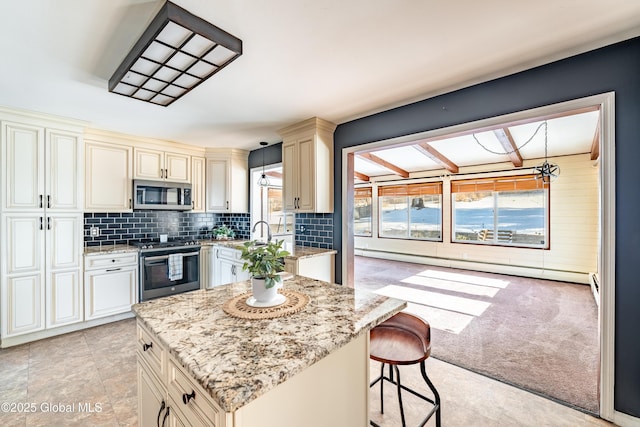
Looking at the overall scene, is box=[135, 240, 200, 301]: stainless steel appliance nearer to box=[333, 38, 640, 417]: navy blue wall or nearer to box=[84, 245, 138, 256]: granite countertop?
box=[84, 245, 138, 256]: granite countertop

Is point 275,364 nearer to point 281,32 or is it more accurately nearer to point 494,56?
point 281,32

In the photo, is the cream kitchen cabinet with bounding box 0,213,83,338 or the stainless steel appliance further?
the stainless steel appliance

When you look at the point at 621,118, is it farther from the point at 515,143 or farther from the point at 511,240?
the point at 511,240

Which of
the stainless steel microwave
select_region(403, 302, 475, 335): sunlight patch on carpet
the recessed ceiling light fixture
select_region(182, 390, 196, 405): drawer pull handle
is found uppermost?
the recessed ceiling light fixture

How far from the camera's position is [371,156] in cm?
589

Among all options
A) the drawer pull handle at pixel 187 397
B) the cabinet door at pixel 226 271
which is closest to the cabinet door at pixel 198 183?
the cabinet door at pixel 226 271

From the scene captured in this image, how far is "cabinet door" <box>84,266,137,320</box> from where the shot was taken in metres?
3.28

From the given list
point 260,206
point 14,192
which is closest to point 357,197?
point 260,206

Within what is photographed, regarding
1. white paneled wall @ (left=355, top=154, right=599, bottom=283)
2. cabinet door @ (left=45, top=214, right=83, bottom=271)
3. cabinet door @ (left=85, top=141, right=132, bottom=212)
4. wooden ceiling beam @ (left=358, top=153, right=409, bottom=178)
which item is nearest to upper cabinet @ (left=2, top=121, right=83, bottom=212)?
cabinet door @ (left=45, top=214, right=83, bottom=271)

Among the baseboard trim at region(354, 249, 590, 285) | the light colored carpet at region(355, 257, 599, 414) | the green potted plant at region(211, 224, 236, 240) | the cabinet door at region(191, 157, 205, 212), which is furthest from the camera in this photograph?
the baseboard trim at region(354, 249, 590, 285)

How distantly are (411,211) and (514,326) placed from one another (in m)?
4.76

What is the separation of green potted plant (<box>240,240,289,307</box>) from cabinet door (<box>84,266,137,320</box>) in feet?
9.94

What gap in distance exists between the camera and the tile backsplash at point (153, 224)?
3.83 metres

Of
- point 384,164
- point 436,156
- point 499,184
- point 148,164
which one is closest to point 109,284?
point 148,164
